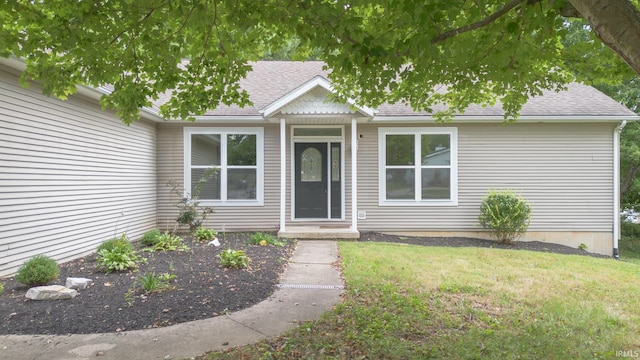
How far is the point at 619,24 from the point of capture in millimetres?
2227

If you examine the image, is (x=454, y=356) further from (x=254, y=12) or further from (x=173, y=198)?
(x=173, y=198)

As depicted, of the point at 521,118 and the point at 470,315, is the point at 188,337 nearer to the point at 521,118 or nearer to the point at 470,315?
the point at 470,315

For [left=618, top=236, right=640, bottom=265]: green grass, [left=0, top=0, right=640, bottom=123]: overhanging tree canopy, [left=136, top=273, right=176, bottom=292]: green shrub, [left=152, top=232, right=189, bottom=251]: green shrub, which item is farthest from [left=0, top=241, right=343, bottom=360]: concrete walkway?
[left=618, top=236, right=640, bottom=265]: green grass

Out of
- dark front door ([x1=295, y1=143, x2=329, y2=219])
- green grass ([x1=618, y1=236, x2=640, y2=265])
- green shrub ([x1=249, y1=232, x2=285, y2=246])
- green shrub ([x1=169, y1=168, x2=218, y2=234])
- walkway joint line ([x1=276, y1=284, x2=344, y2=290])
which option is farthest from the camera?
green grass ([x1=618, y1=236, x2=640, y2=265])

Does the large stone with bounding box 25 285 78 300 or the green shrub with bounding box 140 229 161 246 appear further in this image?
the green shrub with bounding box 140 229 161 246

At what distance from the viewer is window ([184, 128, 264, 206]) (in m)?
9.99

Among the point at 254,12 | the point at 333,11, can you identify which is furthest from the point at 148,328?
the point at 333,11

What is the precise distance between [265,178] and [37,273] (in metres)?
5.81

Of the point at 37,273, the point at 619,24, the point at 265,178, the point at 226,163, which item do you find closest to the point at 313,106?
the point at 265,178

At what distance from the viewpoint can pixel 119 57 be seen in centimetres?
403

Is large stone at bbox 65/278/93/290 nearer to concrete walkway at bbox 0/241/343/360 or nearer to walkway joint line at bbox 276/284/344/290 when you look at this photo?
concrete walkway at bbox 0/241/343/360

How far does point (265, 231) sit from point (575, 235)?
820 cm

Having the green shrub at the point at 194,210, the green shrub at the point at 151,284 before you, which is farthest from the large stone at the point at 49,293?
the green shrub at the point at 194,210

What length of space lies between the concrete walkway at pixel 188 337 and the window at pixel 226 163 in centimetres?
546
